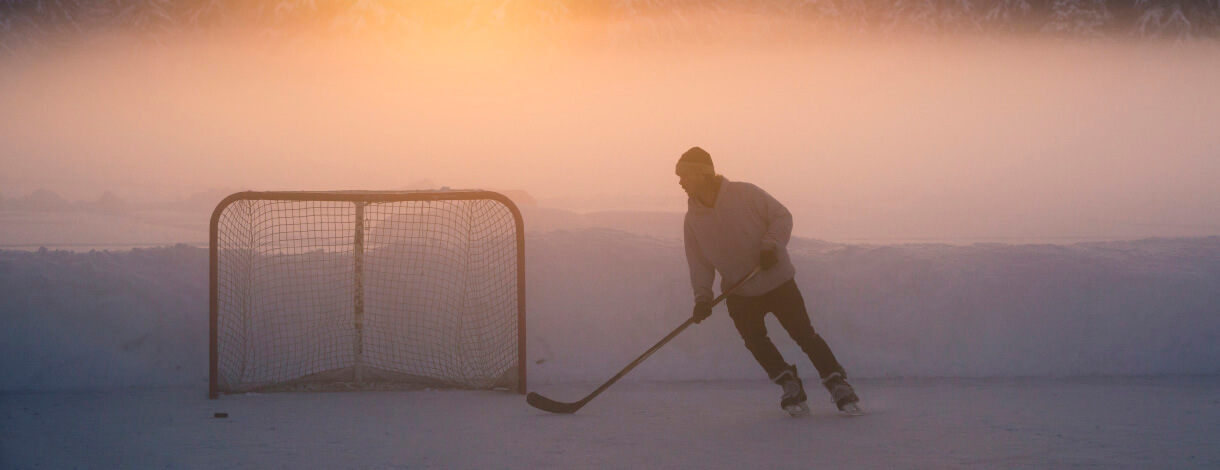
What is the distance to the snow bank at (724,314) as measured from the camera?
6.37m

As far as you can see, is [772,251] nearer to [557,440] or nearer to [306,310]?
[557,440]

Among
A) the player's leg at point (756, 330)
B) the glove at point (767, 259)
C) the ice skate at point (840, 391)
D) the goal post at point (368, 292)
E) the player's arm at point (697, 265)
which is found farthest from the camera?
the goal post at point (368, 292)

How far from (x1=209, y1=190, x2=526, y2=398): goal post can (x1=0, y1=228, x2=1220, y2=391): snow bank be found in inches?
13.2

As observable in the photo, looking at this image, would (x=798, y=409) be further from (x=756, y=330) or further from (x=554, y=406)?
(x=554, y=406)

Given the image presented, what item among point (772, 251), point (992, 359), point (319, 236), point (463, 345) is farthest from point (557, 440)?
point (992, 359)

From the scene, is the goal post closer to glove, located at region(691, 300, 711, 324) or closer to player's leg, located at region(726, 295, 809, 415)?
glove, located at region(691, 300, 711, 324)

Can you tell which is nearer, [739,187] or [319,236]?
[739,187]

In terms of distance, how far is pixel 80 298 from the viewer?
6.52 meters

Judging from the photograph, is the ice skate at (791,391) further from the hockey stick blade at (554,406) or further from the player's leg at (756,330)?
the hockey stick blade at (554,406)

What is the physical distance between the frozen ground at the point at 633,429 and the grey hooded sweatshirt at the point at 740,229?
27.4 inches

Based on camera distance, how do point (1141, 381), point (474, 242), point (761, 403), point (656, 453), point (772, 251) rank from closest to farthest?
point (656, 453) < point (772, 251) < point (761, 403) < point (1141, 381) < point (474, 242)

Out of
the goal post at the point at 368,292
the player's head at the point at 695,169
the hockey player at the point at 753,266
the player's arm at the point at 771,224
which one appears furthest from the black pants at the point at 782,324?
the goal post at the point at 368,292

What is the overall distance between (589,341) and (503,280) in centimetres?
70

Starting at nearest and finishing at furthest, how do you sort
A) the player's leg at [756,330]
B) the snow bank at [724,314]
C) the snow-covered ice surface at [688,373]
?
the snow-covered ice surface at [688,373]
the player's leg at [756,330]
the snow bank at [724,314]
